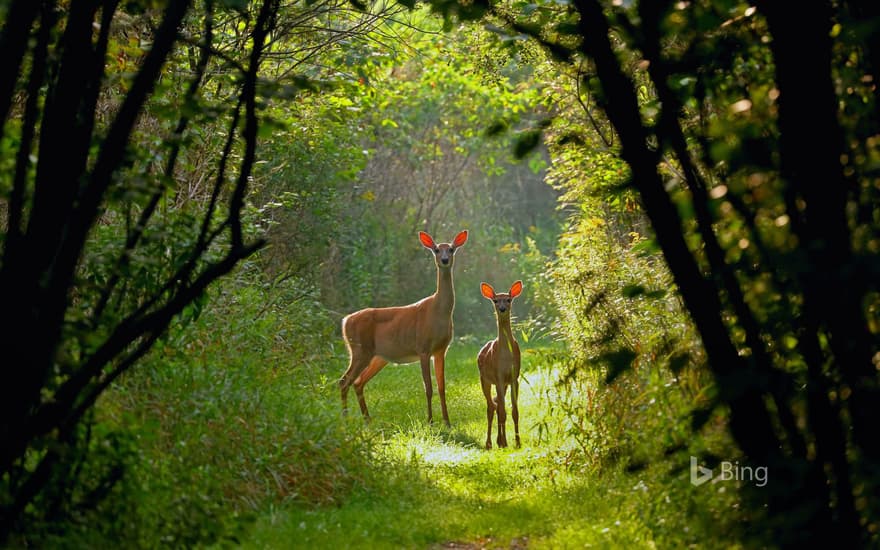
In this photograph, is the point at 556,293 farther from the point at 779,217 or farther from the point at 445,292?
the point at 779,217

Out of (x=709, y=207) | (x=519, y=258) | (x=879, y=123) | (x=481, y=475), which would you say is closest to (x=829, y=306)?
(x=709, y=207)

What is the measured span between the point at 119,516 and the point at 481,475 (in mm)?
4655

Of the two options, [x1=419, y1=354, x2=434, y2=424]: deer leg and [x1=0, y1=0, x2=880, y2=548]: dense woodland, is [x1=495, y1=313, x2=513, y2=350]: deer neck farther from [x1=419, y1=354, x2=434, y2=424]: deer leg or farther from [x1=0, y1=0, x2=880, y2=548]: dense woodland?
[x1=419, y1=354, x2=434, y2=424]: deer leg

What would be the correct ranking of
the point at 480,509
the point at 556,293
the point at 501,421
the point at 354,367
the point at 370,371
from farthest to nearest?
the point at 370,371
the point at 354,367
the point at 501,421
the point at 556,293
the point at 480,509

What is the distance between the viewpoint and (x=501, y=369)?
436 inches

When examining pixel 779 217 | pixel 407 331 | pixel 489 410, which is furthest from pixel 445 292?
pixel 779 217

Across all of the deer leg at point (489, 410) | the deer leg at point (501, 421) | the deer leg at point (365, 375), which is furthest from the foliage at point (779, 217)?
the deer leg at point (365, 375)

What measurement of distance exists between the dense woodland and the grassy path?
3 cm

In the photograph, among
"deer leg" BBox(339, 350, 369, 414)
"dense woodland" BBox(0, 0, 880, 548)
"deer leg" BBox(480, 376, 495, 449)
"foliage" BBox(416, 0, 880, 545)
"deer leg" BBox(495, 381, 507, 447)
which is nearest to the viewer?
"foliage" BBox(416, 0, 880, 545)

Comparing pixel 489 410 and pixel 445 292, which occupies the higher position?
pixel 445 292

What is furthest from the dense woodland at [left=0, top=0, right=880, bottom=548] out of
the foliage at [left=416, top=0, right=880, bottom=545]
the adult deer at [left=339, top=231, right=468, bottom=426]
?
the adult deer at [left=339, top=231, right=468, bottom=426]

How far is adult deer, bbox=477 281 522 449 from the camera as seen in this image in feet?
35.5

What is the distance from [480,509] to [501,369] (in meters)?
3.97

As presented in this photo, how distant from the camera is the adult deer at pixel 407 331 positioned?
13117 mm
